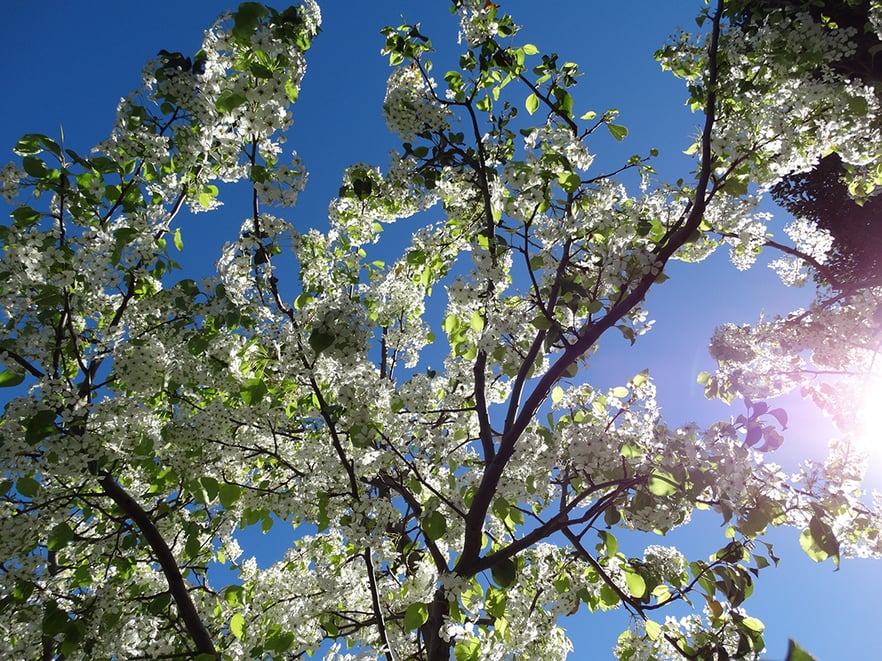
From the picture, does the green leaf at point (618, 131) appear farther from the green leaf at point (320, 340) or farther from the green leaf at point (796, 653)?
the green leaf at point (796, 653)

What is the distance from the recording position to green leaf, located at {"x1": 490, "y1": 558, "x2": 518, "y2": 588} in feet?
Result: 12.3

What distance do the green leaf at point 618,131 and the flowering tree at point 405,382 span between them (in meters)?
0.02

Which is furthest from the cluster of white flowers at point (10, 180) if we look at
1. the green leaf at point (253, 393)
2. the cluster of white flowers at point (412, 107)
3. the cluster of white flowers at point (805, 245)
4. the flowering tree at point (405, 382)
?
the cluster of white flowers at point (805, 245)

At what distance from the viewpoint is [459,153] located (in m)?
4.63

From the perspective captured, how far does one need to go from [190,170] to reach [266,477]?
3147mm

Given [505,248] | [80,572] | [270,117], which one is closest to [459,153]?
[505,248]

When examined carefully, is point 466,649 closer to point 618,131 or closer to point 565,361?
point 565,361

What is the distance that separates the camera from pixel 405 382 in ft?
17.0

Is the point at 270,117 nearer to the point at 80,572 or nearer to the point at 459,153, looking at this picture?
the point at 459,153

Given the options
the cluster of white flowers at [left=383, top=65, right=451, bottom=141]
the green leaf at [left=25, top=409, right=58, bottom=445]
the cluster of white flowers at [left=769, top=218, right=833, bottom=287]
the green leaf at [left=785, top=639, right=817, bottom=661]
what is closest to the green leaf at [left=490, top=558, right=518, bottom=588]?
the green leaf at [left=25, top=409, right=58, bottom=445]

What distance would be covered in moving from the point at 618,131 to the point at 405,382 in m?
2.97

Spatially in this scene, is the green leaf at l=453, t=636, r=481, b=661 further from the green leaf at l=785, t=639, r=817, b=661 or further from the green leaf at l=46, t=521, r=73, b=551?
the green leaf at l=785, t=639, r=817, b=661

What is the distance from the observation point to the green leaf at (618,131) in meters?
4.32

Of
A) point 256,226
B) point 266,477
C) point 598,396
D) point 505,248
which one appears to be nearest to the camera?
point 256,226
